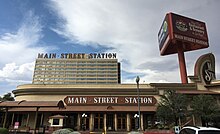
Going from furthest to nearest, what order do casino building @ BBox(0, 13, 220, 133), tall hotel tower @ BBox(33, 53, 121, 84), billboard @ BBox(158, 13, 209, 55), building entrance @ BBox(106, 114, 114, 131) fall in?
tall hotel tower @ BBox(33, 53, 121, 84)
billboard @ BBox(158, 13, 209, 55)
building entrance @ BBox(106, 114, 114, 131)
casino building @ BBox(0, 13, 220, 133)

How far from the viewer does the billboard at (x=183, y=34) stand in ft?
137

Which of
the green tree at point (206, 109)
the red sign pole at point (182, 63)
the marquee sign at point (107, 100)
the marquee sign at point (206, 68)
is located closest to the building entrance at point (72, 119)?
the marquee sign at point (107, 100)

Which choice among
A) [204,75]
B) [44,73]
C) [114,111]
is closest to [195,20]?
[204,75]

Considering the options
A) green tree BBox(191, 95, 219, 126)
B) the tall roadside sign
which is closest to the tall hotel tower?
the tall roadside sign

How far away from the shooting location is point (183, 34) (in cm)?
4228

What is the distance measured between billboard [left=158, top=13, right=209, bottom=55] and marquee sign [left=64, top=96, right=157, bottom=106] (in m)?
15.1

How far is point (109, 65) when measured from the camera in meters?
141

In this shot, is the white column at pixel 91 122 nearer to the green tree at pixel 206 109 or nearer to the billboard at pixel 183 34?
the green tree at pixel 206 109

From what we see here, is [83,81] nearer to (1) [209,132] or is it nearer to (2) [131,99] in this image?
(2) [131,99]

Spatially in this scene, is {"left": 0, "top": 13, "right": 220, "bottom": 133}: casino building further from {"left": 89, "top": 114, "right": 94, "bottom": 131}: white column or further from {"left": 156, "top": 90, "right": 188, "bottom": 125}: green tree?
{"left": 156, "top": 90, "right": 188, "bottom": 125}: green tree

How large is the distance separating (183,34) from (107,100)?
22422 millimetres

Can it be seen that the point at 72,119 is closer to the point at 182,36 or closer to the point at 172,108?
the point at 172,108

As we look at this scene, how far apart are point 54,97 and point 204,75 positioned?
2820 cm

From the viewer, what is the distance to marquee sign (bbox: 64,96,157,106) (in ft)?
111
